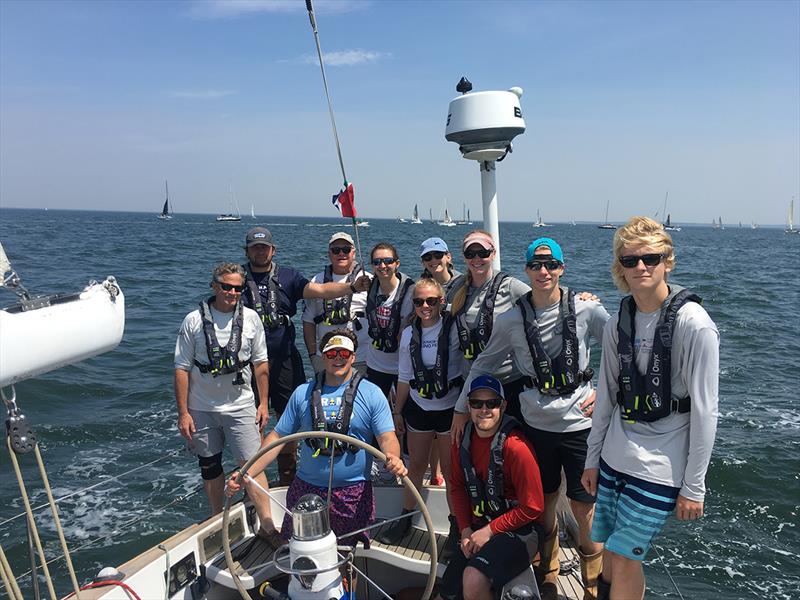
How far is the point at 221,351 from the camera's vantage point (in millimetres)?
4113

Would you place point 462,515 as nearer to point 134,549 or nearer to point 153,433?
point 134,549

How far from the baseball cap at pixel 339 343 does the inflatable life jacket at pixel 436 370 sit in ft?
2.35

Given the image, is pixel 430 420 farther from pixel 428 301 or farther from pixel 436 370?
pixel 428 301

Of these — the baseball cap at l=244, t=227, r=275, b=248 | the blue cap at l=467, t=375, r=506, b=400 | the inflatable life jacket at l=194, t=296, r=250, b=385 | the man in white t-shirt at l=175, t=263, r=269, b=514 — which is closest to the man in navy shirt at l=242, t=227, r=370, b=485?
the baseball cap at l=244, t=227, r=275, b=248

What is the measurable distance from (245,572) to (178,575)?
0.40 metres

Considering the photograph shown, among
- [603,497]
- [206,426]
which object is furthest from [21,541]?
[603,497]

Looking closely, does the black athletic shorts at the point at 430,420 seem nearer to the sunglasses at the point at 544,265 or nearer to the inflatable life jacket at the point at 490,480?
the inflatable life jacket at the point at 490,480

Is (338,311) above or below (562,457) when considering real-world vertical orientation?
above

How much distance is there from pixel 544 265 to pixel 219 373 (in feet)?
8.08

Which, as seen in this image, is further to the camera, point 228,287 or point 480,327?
point 228,287

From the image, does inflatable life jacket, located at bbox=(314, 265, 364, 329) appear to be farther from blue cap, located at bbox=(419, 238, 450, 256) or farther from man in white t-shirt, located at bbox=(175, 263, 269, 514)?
blue cap, located at bbox=(419, 238, 450, 256)

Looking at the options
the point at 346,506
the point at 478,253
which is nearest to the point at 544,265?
the point at 478,253

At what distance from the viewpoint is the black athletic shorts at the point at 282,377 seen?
16.3ft

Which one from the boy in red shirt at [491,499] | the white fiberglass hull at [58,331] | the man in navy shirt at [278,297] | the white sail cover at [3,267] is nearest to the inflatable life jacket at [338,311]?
the man in navy shirt at [278,297]
